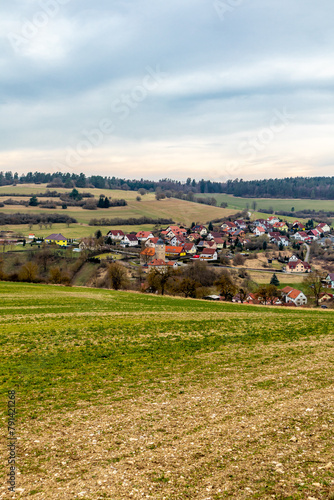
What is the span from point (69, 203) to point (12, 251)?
85.9 m

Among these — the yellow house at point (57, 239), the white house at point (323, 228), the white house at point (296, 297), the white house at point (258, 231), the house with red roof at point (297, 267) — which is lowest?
the white house at point (296, 297)

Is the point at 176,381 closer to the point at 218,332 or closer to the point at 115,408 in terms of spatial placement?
the point at 115,408

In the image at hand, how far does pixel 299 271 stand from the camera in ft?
381

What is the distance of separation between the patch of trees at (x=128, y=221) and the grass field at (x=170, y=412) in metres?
144

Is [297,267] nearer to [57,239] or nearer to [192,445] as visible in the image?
[57,239]

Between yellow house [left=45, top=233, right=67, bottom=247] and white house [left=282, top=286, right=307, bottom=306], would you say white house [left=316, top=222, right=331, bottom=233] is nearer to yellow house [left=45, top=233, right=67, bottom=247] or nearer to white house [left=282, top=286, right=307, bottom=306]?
white house [left=282, top=286, right=307, bottom=306]

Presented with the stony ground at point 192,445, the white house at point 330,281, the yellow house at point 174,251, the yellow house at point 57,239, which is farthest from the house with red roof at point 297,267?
the stony ground at point 192,445

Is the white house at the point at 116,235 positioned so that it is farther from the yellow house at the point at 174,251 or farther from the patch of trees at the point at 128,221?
the yellow house at the point at 174,251

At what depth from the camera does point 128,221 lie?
171 meters

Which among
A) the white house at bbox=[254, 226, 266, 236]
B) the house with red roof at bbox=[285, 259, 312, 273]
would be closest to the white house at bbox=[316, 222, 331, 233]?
the white house at bbox=[254, 226, 266, 236]

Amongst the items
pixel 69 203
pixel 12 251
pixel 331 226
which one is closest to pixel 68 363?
pixel 12 251

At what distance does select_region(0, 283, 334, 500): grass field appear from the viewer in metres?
7.91

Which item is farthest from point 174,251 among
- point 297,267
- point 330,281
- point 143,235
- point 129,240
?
point 330,281

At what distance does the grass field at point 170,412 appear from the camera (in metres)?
7.91
